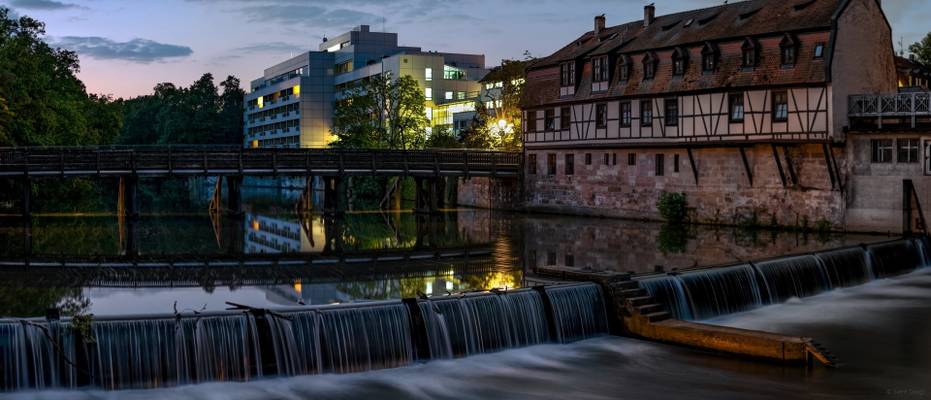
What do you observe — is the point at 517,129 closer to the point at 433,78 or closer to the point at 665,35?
the point at 665,35

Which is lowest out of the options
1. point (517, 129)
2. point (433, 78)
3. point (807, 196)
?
point (807, 196)

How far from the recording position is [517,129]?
66250 millimetres

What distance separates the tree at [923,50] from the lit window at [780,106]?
2703 centimetres

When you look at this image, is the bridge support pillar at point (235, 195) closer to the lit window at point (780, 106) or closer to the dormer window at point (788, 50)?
the lit window at point (780, 106)

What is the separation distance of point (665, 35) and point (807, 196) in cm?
1208

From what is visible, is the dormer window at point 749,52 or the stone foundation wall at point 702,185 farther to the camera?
the dormer window at point 749,52

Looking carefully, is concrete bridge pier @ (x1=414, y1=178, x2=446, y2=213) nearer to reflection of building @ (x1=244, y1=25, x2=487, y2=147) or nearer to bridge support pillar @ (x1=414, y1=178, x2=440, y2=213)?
bridge support pillar @ (x1=414, y1=178, x2=440, y2=213)

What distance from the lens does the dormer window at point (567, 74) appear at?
5316 cm

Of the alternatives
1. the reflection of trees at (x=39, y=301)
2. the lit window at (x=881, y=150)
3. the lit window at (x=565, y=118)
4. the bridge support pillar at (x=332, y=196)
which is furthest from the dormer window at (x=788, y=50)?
the reflection of trees at (x=39, y=301)

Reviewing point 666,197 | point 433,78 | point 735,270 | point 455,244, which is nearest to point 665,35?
point 666,197

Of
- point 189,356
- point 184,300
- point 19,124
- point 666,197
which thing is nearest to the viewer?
point 189,356

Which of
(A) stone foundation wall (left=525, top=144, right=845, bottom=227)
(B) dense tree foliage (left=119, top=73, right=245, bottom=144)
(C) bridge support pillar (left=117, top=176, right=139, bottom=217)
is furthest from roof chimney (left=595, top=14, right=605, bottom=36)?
(B) dense tree foliage (left=119, top=73, right=245, bottom=144)

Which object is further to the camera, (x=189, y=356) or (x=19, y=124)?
(x=19, y=124)

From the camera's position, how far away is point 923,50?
6562 centimetres
